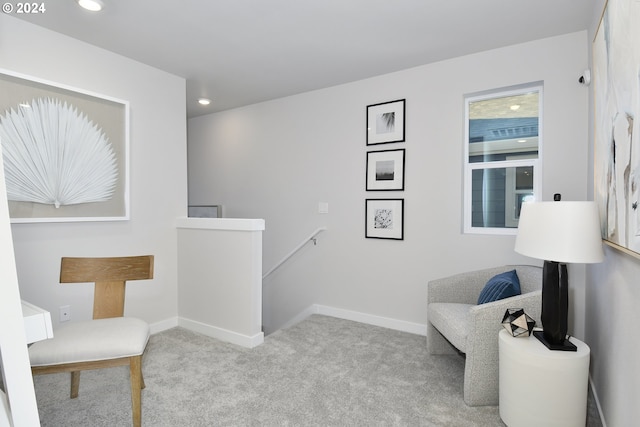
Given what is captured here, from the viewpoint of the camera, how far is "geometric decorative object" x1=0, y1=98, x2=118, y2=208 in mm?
2285

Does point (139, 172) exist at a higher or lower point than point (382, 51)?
lower

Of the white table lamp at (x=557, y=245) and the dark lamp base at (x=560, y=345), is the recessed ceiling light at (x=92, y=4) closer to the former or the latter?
the white table lamp at (x=557, y=245)

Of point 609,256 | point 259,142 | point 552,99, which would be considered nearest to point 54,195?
point 259,142

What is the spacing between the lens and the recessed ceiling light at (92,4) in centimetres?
212

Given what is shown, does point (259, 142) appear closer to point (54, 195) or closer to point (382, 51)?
point (382, 51)

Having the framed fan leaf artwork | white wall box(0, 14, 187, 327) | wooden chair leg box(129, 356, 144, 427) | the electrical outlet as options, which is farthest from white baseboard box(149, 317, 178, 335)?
wooden chair leg box(129, 356, 144, 427)

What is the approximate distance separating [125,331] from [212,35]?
2.06 meters

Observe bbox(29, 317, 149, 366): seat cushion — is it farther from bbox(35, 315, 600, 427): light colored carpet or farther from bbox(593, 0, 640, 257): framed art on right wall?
bbox(593, 0, 640, 257): framed art on right wall

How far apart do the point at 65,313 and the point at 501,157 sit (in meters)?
3.59

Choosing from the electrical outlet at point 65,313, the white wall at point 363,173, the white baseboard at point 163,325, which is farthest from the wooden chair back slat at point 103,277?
the white wall at point 363,173

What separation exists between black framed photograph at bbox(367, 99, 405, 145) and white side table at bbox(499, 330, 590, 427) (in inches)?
82.1

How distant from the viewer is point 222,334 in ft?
9.65

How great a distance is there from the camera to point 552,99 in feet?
8.46

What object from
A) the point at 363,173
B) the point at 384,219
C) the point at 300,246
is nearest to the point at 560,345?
the point at 384,219
